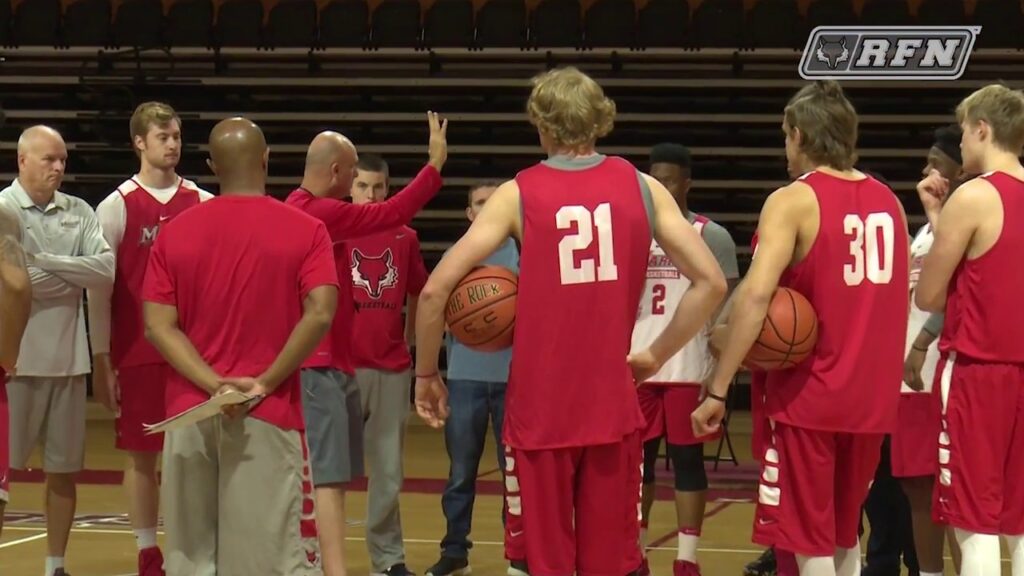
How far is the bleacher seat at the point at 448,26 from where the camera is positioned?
14539mm

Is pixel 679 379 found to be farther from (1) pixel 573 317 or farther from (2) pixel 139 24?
(2) pixel 139 24

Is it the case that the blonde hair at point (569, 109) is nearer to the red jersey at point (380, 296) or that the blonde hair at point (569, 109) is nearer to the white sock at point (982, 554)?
the white sock at point (982, 554)

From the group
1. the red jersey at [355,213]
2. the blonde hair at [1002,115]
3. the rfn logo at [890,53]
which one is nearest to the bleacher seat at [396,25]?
the rfn logo at [890,53]

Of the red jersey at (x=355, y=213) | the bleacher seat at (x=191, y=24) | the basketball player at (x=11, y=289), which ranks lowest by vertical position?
the basketball player at (x=11, y=289)

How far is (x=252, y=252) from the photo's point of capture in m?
4.21

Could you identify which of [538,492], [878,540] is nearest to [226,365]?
[538,492]

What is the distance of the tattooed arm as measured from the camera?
4.11m

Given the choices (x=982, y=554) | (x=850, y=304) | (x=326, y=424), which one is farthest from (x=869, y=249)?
(x=326, y=424)

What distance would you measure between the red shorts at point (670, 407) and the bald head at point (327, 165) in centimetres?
170

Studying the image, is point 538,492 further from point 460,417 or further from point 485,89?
point 485,89

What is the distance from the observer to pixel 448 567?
6500 millimetres

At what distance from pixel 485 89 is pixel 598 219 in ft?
35.0

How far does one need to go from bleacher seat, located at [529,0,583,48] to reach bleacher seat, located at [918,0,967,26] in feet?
11.4

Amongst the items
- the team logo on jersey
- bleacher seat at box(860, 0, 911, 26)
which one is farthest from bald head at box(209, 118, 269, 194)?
bleacher seat at box(860, 0, 911, 26)
